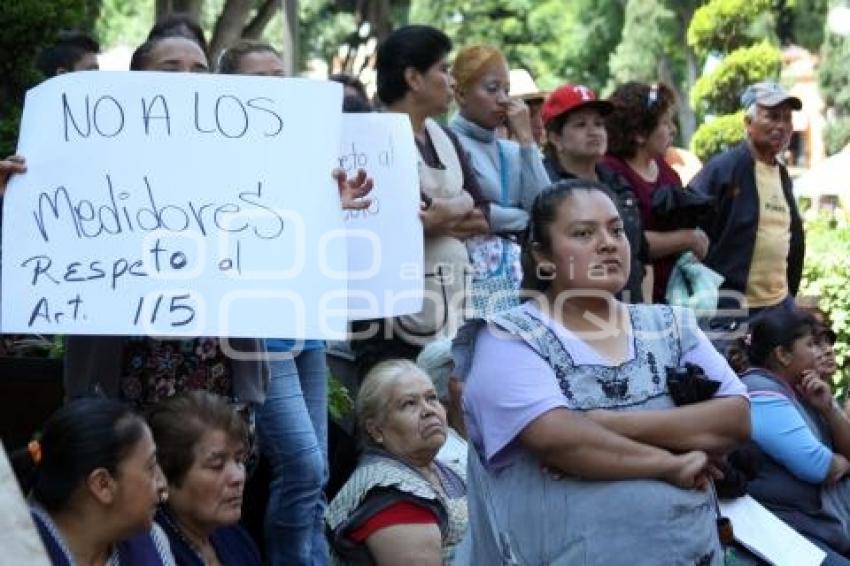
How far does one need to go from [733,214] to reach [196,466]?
15.2ft

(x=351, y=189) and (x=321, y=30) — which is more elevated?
(x=321, y=30)

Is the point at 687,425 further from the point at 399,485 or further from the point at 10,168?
the point at 10,168

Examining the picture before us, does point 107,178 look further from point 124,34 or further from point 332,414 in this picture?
point 124,34

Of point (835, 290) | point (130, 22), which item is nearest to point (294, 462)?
point (835, 290)

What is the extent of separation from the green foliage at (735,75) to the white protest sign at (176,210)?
16082 mm

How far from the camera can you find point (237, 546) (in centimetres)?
508

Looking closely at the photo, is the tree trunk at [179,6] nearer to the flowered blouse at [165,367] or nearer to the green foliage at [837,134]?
the flowered blouse at [165,367]

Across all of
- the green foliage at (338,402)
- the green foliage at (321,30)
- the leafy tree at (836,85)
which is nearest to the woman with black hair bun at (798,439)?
the green foliage at (338,402)

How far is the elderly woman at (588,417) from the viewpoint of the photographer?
4.36 meters

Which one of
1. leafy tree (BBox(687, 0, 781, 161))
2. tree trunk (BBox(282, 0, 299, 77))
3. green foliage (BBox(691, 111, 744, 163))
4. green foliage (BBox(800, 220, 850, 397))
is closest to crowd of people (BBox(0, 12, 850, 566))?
green foliage (BBox(800, 220, 850, 397))

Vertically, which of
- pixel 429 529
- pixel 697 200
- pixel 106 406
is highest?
pixel 697 200

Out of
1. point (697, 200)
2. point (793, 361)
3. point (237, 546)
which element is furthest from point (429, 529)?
point (697, 200)

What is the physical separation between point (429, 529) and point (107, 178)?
67.4 inches

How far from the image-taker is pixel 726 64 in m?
20.5
